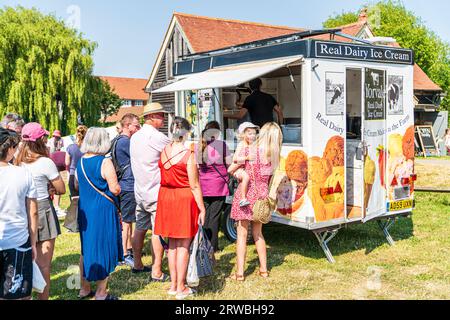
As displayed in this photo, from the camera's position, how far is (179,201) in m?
4.64

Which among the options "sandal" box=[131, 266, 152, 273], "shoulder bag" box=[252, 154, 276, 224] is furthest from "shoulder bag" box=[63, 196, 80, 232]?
"shoulder bag" box=[252, 154, 276, 224]

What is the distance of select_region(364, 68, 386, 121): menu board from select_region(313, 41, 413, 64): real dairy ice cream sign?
0.65ft

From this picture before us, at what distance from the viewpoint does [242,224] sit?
545cm

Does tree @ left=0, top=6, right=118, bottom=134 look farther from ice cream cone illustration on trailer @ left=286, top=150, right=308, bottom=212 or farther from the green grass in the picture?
ice cream cone illustration on trailer @ left=286, top=150, right=308, bottom=212

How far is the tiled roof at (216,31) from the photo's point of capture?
23141mm

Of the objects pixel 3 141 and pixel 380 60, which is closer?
pixel 3 141

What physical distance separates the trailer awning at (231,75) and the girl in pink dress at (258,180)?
0.68m

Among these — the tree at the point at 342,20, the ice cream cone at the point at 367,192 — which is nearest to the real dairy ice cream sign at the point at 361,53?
the ice cream cone at the point at 367,192

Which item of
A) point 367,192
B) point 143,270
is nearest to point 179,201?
point 143,270

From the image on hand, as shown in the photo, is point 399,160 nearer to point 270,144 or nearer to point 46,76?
point 270,144

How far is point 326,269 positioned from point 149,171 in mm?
2475
